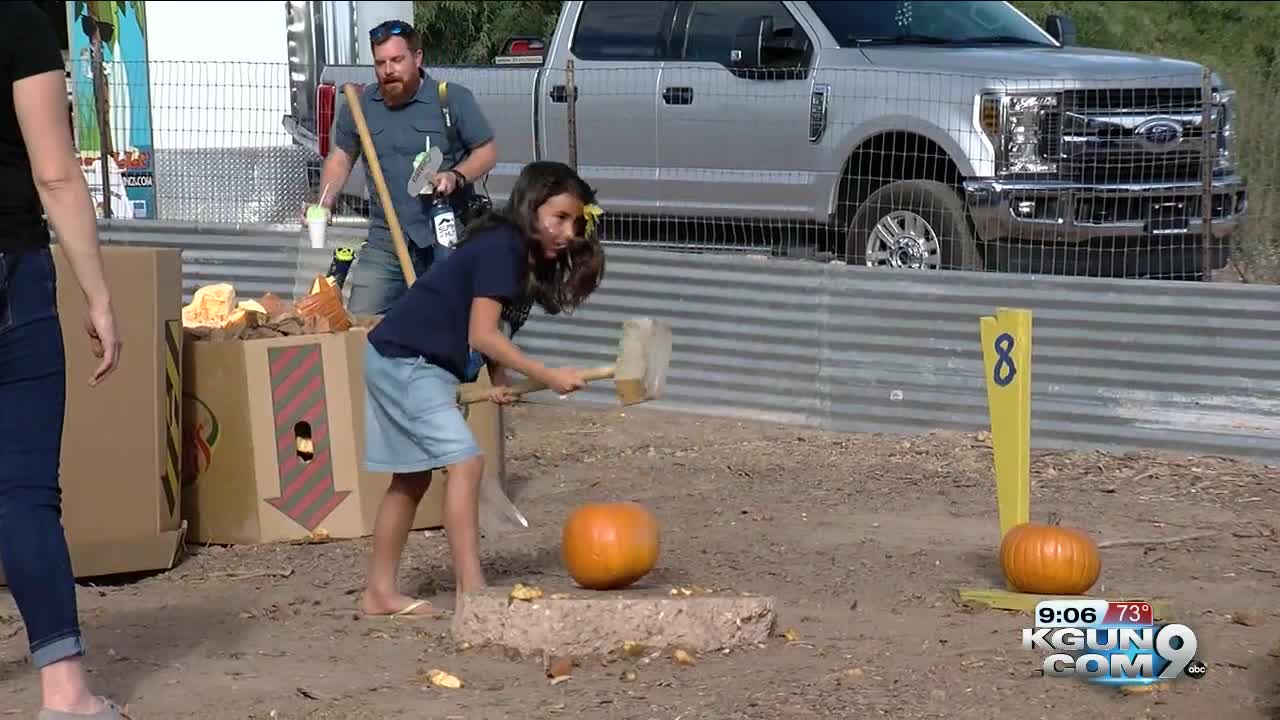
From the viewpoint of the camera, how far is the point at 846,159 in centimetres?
1048

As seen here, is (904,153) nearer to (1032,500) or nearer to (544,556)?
(1032,500)

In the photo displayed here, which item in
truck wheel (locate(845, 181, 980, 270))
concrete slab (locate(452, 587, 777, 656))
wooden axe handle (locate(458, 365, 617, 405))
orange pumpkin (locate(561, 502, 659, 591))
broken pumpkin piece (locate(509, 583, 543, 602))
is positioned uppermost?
wooden axe handle (locate(458, 365, 617, 405))

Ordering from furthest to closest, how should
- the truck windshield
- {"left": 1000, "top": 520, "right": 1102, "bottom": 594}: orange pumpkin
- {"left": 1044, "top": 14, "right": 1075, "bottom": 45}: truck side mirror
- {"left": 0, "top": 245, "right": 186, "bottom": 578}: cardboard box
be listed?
1. {"left": 1044, "top": 14, "right": 1075, "bottom": 45}: truck side mirror
2. the truck windshield
3. {"left": 0, "top": 245, "right": 186, "bottom": 578}: cardboard box
4. {"left": 1000, "top": 520, "right": 1102, "bottom": 594}: orange pumpkin

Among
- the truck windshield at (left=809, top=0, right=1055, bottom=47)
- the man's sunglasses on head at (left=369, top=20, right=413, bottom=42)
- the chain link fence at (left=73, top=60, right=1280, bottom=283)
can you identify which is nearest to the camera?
the man's sunglasses on head at (left=369, top=20, right=413, bottom=42)

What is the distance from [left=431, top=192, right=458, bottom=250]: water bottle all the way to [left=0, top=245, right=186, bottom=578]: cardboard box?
3.82 feet

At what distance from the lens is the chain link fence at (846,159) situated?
9.58 metres

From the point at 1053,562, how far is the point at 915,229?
4508 mm

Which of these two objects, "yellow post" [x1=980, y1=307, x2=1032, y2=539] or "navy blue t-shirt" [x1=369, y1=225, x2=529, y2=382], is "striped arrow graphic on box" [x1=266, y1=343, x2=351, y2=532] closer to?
"navy blue t-shirt" [x1=369, y1=225, x2=529, y2=382]

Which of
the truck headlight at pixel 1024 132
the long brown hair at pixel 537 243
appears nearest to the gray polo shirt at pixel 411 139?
the long brown hair at pixel 537 243

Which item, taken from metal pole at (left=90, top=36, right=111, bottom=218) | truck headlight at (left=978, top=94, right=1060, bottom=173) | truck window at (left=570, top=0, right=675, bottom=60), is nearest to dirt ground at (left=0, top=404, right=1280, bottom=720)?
truck headlight at (left=978, top=94, right=1060, bottom=173)

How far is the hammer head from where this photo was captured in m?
5.00

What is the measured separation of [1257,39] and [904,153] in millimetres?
11147

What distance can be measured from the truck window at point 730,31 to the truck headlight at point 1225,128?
7.94ft

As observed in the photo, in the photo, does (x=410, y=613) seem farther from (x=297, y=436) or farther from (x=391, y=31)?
(x=391, y=31)
